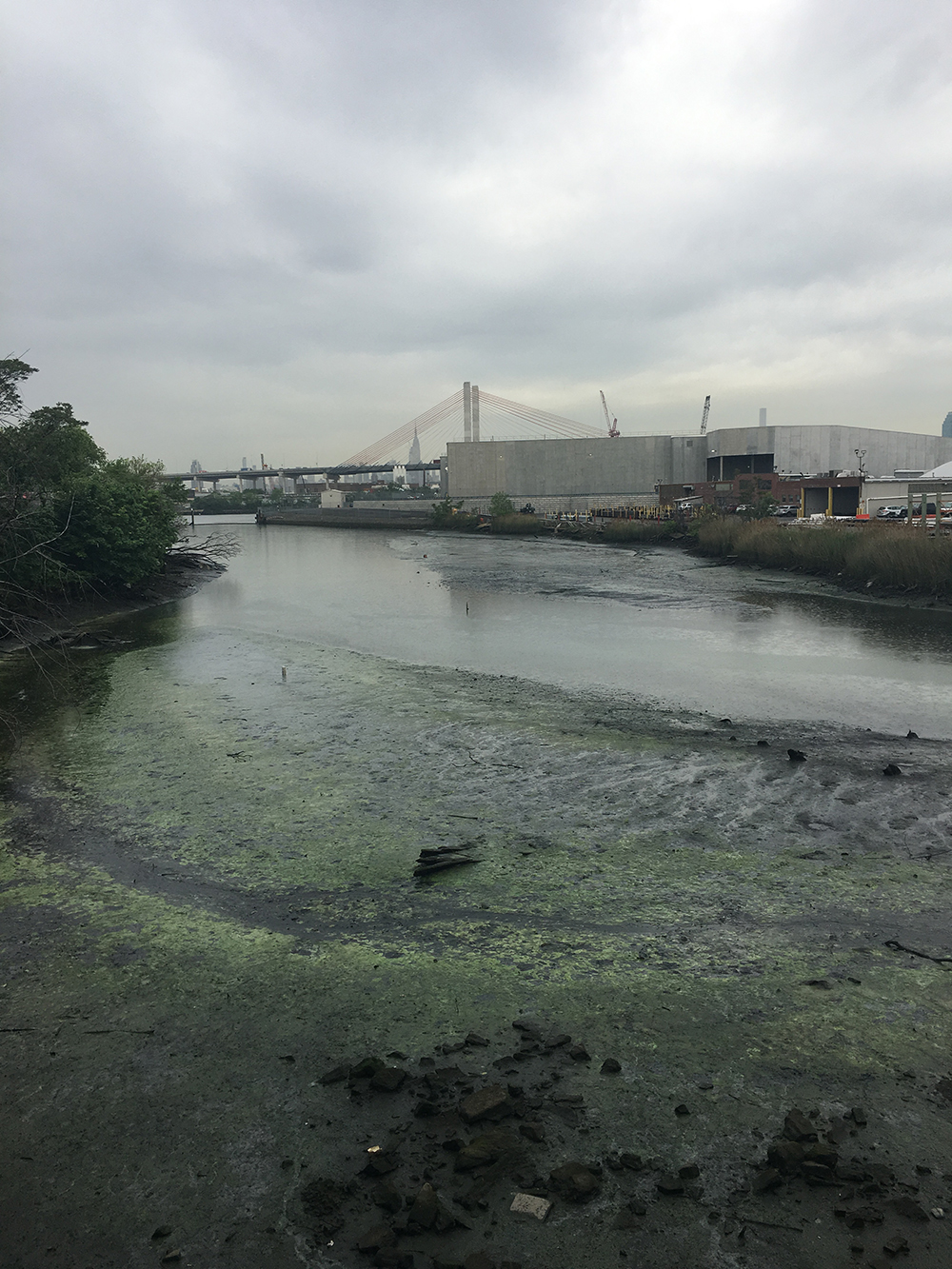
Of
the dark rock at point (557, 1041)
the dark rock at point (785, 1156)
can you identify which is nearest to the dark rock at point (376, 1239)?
the dark rock at point (557, 1041)

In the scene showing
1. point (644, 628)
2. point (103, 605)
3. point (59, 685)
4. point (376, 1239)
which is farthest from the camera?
point (103, 605)

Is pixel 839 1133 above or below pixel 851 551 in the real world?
below

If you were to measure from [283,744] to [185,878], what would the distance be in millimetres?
4042

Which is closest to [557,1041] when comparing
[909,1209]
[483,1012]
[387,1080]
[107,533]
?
[483,1012]

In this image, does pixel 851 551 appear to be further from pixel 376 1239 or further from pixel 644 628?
pixel 376 1239

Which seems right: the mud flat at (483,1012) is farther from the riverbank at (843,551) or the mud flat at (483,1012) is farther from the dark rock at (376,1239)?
the riverbank at (843,551)

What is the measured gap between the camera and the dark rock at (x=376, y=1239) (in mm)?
3275

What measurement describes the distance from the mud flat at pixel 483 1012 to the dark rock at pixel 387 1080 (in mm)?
14

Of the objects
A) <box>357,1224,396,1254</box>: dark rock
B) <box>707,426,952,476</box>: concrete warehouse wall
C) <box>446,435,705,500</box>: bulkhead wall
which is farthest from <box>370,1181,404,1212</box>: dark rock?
<box>446,435,705,500</box>: bulkhead wall

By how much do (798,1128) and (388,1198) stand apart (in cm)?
191

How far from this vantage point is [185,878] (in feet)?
23.6

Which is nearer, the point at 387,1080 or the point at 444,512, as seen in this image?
the point at 387,1080

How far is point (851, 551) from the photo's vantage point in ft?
95.2

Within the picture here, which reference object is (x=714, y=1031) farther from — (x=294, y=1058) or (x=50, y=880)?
(x=50, y=880)
